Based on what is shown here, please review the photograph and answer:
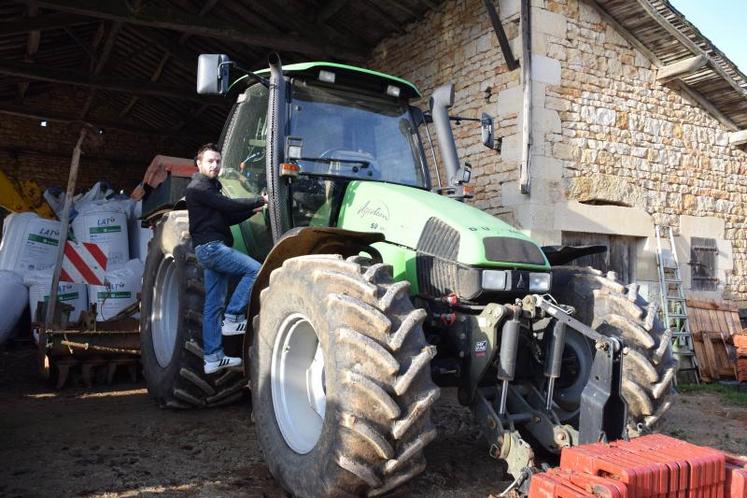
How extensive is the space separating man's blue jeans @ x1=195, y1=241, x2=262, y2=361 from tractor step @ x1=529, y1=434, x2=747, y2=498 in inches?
88.9

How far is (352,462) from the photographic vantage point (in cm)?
264

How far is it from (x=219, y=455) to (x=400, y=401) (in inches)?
67.4

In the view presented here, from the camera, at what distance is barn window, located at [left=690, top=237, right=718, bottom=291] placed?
8.84 metres

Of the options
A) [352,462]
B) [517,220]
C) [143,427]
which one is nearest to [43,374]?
[143,427]

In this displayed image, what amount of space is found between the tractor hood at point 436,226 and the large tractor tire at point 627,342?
0.42 metres

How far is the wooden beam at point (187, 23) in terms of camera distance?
8.55 meters

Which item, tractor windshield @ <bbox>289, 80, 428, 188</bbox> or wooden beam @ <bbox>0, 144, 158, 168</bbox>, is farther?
wooden beam @ <bbox>0, 144, 158, 168</bbox>

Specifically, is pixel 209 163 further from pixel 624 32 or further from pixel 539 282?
pixel 624 32

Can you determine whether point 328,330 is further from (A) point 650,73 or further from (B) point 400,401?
(A) point 650,73

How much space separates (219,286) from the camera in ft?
13.8

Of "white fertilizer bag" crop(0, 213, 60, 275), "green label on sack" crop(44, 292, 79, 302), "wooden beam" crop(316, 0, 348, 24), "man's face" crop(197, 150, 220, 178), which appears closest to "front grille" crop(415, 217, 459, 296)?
"man's face" crop(197, 150, 220, 178)

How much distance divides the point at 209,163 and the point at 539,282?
2228 mm

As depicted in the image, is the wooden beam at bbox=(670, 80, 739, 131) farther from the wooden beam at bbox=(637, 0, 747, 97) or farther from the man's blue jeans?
the man's blue jeans

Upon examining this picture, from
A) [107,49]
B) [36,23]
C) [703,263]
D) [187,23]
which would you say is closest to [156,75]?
[107,49]
